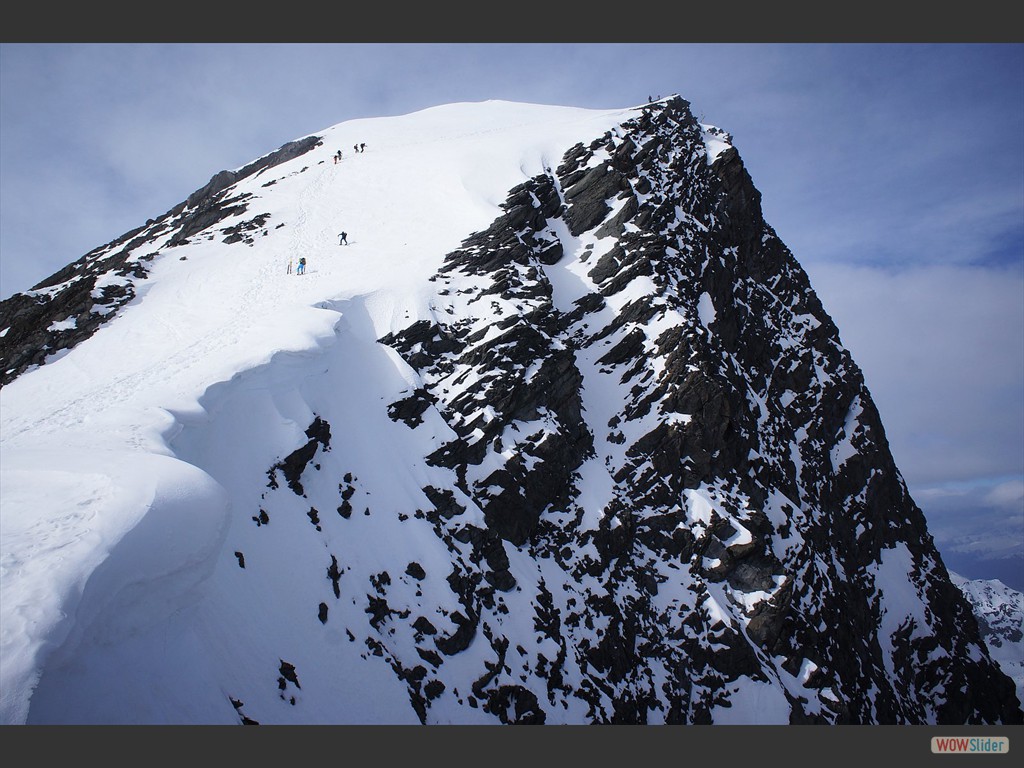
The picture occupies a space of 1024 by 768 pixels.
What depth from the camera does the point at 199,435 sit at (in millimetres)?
15953

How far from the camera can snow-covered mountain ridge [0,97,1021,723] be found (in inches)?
449

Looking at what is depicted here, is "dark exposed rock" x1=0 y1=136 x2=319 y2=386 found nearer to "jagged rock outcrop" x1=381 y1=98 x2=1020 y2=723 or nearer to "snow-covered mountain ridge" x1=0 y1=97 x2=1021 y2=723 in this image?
"snow-covered mountain ridge" x1=0 y1=97 x2=1021 y2=723

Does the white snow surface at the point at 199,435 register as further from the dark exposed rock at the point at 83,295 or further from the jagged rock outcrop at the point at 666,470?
the jagged rock outcrop at the point at 666,470

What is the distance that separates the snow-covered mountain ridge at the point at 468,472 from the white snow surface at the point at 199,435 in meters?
0.09

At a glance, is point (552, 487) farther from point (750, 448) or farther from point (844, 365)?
point (844, 365)

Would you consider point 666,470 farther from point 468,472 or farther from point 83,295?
point 83,295

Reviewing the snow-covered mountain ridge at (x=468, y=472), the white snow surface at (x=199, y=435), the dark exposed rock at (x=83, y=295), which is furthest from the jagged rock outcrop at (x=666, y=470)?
the dark exposed rock at (x=83, y=295)

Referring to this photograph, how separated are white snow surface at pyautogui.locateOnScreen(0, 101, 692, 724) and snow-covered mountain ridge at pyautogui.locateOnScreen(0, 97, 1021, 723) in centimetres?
9

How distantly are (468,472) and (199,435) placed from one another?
1023 cm

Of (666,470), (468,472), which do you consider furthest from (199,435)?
(666,470)

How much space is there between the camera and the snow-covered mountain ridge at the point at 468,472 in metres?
11.4

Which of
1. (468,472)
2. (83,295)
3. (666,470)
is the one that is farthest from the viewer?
(83,295)

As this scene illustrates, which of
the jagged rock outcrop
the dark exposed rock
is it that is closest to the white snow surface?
the dark exposed rock

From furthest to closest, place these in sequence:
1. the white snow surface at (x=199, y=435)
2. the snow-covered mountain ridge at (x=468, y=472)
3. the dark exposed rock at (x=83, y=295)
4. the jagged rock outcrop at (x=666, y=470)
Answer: the dark exposed rock at (x=83, y=295) → the jagged rock outcrop at (x=666, y=470) → the snow-covered mountain ridge at (x=468, y=472) → the white snow surface at (x=199, y=435)
